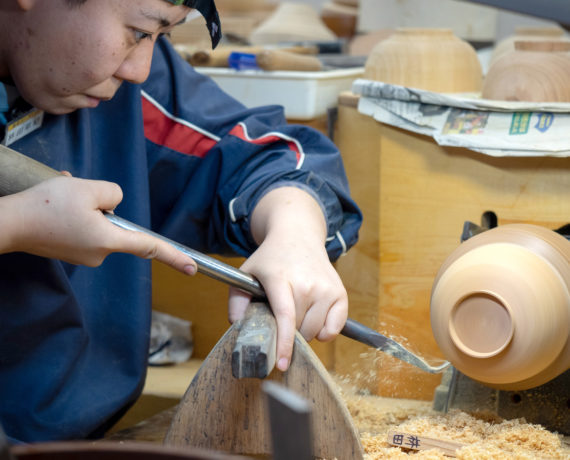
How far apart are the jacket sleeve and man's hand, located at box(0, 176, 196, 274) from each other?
1.10ft

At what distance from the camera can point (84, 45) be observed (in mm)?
819

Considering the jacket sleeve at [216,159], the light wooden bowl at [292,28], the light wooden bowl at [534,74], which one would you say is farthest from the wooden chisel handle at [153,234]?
the light wooden bowl at [292,28]

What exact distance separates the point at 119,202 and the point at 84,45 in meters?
0.21

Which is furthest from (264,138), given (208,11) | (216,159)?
(208,11)

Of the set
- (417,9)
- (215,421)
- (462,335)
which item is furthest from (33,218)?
(417,9)

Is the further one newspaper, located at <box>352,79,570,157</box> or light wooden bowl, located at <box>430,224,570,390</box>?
newspaper, located at <box>352,79,570,157</box>

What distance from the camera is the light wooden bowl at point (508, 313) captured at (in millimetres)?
842

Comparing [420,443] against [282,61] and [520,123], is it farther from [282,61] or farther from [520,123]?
[282,61]

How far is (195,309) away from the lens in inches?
59.7

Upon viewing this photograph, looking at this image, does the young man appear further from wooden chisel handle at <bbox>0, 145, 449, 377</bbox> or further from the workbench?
the workbench

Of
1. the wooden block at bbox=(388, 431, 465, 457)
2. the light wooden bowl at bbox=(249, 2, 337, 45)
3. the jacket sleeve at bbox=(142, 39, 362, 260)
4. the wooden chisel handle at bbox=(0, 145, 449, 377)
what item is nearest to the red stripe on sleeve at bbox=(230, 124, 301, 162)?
the jacket sleeve at bbox=(142, 39, 362, 260)

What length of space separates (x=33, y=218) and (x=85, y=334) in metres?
0.34

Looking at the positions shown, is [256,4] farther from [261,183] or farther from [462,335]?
[462,335]

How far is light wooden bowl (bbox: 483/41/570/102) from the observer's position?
1223 mm
